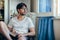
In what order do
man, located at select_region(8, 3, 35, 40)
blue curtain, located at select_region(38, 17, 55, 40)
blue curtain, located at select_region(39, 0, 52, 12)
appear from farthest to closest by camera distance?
1. blue curtain, located at select_region(39, 0, 52, 12)
2. blue curtain, located at select_region(38, 17, 55, 40)
3. man, located at select_region(8, 3, 35, 40)

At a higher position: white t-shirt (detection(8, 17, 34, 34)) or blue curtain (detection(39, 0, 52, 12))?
blue curtain (detection(39, 0, 52, 12))

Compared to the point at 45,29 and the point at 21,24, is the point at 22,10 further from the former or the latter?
the point at 45,29

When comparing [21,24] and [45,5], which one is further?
[45,5]

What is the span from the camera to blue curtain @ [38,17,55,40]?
10.4 ft

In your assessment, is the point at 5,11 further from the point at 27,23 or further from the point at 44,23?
the point at 44,23

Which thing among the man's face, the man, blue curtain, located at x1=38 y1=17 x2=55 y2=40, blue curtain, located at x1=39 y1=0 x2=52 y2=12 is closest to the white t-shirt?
the man

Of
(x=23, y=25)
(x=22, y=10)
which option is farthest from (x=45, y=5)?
(x=23, y=25)

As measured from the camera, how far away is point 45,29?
3213 mm

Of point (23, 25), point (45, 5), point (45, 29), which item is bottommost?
point (45, 29)

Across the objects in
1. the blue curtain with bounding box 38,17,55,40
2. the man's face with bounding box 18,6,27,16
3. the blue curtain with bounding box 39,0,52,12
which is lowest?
the blue curtain with bounding box 38,17,55,40

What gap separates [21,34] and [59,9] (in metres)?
1.37

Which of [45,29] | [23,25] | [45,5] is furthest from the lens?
[45,5]

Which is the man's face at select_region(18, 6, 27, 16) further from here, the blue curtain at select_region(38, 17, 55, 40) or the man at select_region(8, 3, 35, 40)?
the blue curtain at select_region(38, 17, 55, 40)

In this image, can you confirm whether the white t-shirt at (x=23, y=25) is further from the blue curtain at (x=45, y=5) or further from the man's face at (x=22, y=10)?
the blue curtain at (x=45, y=5)
